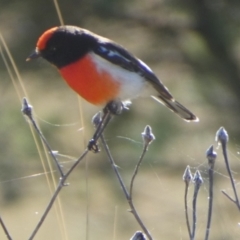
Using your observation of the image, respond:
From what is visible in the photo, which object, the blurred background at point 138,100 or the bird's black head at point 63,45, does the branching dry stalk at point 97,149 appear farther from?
the blurred background at point 138,100

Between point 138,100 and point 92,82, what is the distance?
187cm

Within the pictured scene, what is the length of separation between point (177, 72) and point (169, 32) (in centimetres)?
24

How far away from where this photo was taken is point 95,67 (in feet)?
6.84

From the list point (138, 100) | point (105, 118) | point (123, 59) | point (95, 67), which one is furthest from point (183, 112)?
point (138, 100)

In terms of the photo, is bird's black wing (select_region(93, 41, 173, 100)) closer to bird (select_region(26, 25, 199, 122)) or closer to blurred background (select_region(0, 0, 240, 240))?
bird (select_region(26, 25, 199, 122))

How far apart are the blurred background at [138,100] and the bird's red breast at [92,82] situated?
5.15ft

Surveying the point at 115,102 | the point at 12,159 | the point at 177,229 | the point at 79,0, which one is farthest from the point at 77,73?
the point at 177,229

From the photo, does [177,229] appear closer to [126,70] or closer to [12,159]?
[12,159]

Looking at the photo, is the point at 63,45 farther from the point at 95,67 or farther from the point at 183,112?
the point at 183,112

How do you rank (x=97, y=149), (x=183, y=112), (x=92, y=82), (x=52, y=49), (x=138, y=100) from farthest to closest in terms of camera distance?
(x=138, y=100)
(x=183, y=112)
(x=52, y=49)
(x=92, y=82)
(x=97, y=149)

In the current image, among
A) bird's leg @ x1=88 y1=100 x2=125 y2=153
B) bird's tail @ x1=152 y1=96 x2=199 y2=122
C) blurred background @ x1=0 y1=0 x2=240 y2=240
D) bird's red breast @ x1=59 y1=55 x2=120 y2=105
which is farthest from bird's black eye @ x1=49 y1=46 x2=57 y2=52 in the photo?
blurred background @ x1=0 y1=0 x2=240 y2=240

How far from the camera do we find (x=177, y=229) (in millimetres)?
4328

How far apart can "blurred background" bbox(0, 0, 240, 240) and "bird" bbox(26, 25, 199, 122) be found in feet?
4.60

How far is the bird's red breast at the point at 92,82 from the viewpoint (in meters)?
2.02
